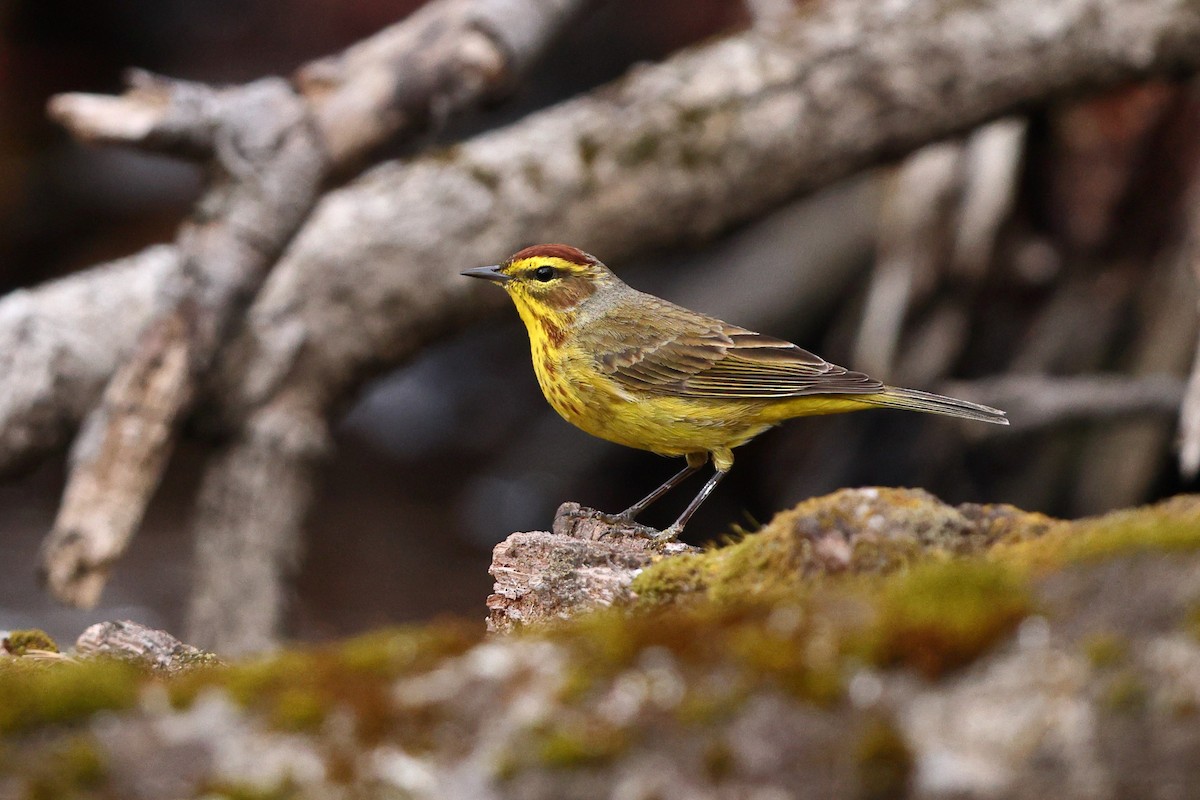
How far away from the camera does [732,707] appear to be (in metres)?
2.27

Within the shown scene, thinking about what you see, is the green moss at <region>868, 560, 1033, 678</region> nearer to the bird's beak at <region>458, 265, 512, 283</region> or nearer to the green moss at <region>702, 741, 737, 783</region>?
the green moss at <region>702, 741, 737, 783</region>

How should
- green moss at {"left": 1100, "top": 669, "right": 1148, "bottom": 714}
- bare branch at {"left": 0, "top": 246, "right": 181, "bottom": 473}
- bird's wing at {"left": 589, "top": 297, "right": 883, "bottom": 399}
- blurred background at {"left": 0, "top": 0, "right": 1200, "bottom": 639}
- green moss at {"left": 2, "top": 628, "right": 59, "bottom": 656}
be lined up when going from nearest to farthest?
green moss at {"left": 1100, "top": 669, "right": 1148, "bottom": 714}, green moss at {"left": 2, "top": 628, "right": 59, "bottom": 656}, bird's wing at {"left": 589, "top": 297, "right": 883, "bottom": 399}, bare branch at {"left": 0, "top": 246, "right": 181, "bottom": 473}, blurred background at {"left": 0, "top": 0, "right": 1200, "bottom": 639}

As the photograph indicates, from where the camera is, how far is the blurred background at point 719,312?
1026 centimetres

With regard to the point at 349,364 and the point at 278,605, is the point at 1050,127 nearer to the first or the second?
the point at 349,364

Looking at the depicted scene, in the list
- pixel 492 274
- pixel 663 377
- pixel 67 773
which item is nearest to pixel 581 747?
pixel 67 773

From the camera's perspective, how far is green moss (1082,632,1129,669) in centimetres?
221

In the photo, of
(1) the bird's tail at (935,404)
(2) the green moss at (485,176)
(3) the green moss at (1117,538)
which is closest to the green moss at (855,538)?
(3) the green moss at (1117,538)

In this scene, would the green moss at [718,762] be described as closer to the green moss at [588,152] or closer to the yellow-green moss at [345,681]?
the yellow-green moss at [345,681]

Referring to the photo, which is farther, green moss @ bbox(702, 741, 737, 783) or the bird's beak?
the bird's beak

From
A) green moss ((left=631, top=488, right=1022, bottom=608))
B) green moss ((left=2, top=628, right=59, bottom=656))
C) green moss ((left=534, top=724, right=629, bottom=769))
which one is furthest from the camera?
green moss ((left=2, top=628, right=59, bottom=656))

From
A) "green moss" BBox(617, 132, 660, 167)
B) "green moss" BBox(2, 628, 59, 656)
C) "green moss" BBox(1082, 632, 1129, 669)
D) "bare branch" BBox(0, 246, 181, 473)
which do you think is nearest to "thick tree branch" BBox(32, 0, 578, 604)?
"bare branch" BBox(0, 246, 181, 473)

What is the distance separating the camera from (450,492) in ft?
51.3

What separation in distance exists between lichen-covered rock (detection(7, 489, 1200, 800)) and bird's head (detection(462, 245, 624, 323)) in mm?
3860

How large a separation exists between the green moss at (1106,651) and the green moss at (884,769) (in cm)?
37
